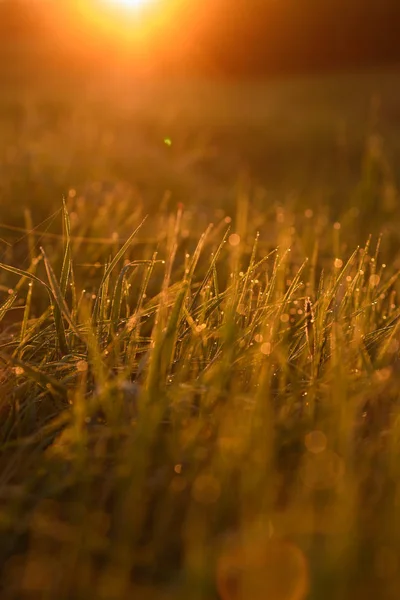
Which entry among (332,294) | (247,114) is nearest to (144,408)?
(332,294)

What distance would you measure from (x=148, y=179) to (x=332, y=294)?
2.25 metres

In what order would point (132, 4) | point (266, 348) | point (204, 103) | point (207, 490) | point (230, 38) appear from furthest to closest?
1. point (230, 38)
2. point (132, 4)
3. point (204, 103)
4. point (266, 348)
5. point (207, 490)

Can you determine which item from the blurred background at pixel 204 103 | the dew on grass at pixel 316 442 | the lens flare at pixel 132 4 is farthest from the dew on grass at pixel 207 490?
the lens flare at pixel 132 4

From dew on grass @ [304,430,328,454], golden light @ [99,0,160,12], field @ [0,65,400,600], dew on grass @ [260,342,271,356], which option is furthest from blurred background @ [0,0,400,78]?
dew on grass @ [304,430,328,454]

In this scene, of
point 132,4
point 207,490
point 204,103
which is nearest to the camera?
point 207,490

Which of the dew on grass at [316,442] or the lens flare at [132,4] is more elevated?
the lens flare at [132,4]

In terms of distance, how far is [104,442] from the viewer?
1000mm

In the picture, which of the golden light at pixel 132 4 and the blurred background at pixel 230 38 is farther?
the blurred background at pixel 230 38

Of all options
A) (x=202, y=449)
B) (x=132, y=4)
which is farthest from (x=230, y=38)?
(x=202, y=449)

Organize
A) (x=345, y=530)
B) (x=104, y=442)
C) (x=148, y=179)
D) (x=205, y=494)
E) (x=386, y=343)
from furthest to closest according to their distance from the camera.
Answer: (x=148, y=179), (x=386, y=343), (x=104, y=442), (x=205, y=494), (x=345, y=530)

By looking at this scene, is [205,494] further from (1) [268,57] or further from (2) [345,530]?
(1) [268,57]

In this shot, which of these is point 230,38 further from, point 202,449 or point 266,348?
point 202,449

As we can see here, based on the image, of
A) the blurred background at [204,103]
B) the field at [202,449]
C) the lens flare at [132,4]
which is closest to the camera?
the field at [202,449]

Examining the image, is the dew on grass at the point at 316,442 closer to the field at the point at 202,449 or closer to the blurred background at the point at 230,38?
the field at the point at 202,449
